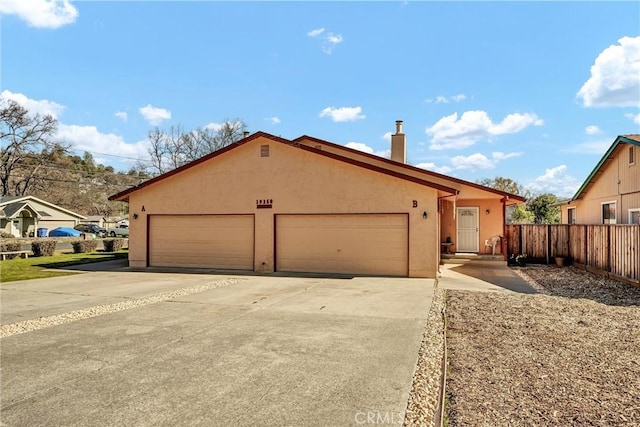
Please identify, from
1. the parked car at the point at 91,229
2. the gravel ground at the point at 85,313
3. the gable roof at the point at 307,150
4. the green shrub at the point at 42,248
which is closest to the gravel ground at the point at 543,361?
the gable roof at the point at 307,150

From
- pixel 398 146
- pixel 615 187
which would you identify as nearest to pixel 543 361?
pixel 615 187

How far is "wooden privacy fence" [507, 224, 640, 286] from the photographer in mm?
10562

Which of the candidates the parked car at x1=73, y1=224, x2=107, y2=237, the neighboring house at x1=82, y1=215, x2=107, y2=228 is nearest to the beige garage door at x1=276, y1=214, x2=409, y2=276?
the parked car at x1=73, y1=224, x2=107, y2=237

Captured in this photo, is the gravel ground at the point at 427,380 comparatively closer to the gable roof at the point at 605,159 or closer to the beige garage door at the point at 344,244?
the beige garage door at the point at 344,244

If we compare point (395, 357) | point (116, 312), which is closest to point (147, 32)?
point (116, 312)

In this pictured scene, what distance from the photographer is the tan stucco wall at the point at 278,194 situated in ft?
40.4

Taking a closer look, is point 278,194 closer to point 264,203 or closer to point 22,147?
point 264,203

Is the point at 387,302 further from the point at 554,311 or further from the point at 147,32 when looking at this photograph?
the point at 147,32

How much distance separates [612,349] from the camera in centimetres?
531

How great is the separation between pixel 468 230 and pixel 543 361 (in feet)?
42.5

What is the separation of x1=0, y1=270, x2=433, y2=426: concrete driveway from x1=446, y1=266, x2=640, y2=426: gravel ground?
66cm

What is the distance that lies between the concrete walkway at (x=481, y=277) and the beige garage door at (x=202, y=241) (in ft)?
23.0

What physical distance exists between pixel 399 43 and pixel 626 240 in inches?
357

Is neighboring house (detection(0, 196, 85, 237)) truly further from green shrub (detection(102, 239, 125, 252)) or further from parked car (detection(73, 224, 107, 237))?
green shrub (detection(102, 239, 125, 252))
